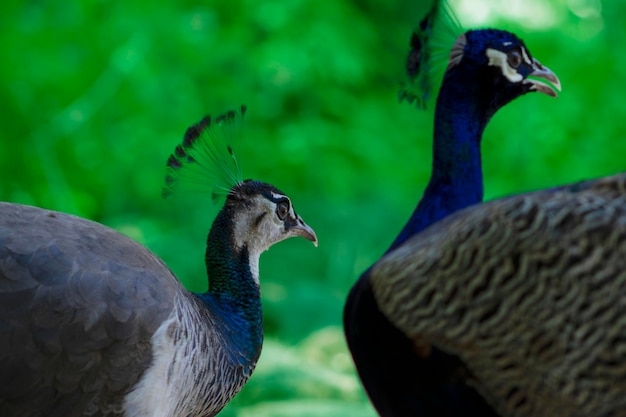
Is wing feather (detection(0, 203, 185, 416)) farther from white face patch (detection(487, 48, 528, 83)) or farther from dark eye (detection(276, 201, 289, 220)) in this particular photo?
white face patch (detection(487, 48, 528, 83))

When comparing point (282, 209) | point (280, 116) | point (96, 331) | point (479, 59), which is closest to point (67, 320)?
point (96, 331)

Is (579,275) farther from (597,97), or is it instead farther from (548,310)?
(597,97)

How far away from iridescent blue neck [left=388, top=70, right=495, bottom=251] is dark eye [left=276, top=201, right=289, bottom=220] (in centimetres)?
29

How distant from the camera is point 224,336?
1925 mm

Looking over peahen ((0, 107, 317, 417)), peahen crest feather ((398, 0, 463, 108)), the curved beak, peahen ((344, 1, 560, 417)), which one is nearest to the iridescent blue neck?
peahen ((344, 1, 560, 417))

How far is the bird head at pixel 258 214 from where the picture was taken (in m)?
2.04

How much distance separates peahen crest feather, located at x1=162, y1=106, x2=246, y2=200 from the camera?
202 cm

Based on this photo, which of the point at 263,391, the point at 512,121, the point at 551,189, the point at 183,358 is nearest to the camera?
the point at 551,189

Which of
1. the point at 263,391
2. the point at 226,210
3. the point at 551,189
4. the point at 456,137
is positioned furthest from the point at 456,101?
the point at 263,391

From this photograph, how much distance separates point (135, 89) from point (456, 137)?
2.75 meters

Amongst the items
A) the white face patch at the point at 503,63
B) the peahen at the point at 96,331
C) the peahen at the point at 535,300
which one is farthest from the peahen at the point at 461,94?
the peahen at the point at 96,331

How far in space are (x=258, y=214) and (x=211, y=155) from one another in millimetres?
160

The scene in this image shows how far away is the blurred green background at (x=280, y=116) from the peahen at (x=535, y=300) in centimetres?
254

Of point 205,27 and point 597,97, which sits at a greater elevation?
point 205,27
